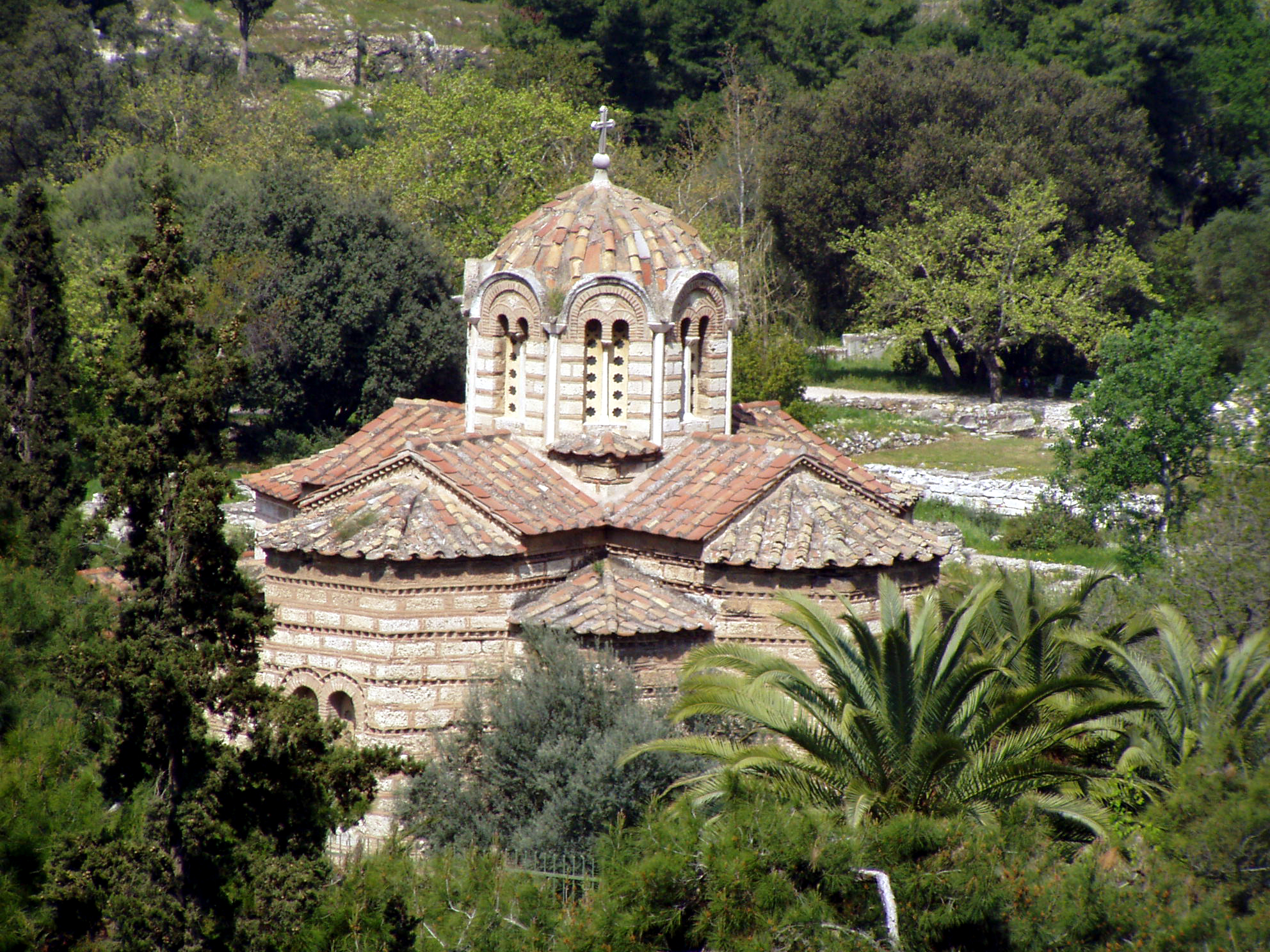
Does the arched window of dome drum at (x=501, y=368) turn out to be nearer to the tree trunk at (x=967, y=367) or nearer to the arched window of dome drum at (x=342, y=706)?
the arched window of dome drum at (x=342, y=706)

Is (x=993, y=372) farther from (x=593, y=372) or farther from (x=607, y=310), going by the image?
(x=607, y=310)

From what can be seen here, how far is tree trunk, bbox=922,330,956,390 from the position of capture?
45.3m

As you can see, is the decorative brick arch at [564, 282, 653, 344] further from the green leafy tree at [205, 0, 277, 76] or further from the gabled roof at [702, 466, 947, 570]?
the green leafy tree at [205, 0, 277, 76]

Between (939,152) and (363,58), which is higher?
(363,58)

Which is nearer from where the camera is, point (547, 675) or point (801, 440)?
point (547, 675)

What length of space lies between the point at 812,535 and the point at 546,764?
372 centimetres

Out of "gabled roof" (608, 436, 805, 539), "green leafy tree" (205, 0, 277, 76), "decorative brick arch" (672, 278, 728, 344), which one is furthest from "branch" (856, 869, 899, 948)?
"green leafy tree" (205, 0, 277, 76)

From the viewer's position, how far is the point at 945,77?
46625 millimetres

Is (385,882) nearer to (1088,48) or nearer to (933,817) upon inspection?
(933,817)

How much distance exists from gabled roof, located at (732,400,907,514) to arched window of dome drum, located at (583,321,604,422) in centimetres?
189

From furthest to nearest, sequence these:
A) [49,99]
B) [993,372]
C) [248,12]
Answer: [248,12] < [49,99] < [993,372]

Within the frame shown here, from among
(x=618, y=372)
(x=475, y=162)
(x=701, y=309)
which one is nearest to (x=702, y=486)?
(x=618, y=372)

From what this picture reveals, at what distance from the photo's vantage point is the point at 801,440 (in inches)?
656

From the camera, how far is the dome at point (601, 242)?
15.2m
